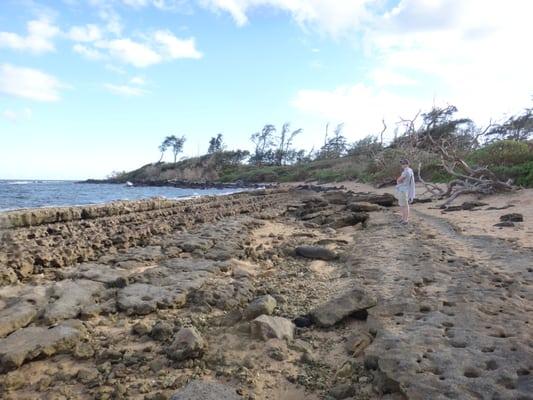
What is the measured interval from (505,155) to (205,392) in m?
22.4

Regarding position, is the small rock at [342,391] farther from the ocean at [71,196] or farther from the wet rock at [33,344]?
the ocean at [71,196]

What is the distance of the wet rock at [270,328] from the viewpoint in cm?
395

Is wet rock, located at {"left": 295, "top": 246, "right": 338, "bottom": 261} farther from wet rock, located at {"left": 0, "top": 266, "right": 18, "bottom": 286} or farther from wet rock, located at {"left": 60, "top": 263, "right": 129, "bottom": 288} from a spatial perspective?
wet rock, located at {"left": 0, "top": 266, "right": 18, "bottom": 286}

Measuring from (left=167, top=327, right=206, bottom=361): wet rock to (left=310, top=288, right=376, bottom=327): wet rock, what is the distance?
48.0 inches

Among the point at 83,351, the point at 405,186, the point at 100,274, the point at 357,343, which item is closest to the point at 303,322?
the point at 357,343

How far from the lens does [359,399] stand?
2.90 m

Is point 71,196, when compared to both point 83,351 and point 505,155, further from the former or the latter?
point 83,351

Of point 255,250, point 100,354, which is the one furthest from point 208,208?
point 100,354

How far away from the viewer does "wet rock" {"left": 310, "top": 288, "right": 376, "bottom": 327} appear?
14.0 ft

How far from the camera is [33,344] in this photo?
361 cm

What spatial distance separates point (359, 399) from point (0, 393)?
2.50 metres

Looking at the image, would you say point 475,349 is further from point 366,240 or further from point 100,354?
point 366,240

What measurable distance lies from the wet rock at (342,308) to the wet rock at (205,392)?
1.46 metres

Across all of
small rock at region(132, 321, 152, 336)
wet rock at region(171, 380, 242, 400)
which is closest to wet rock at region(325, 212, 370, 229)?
small rock at region(132, 321, 152, 336)
